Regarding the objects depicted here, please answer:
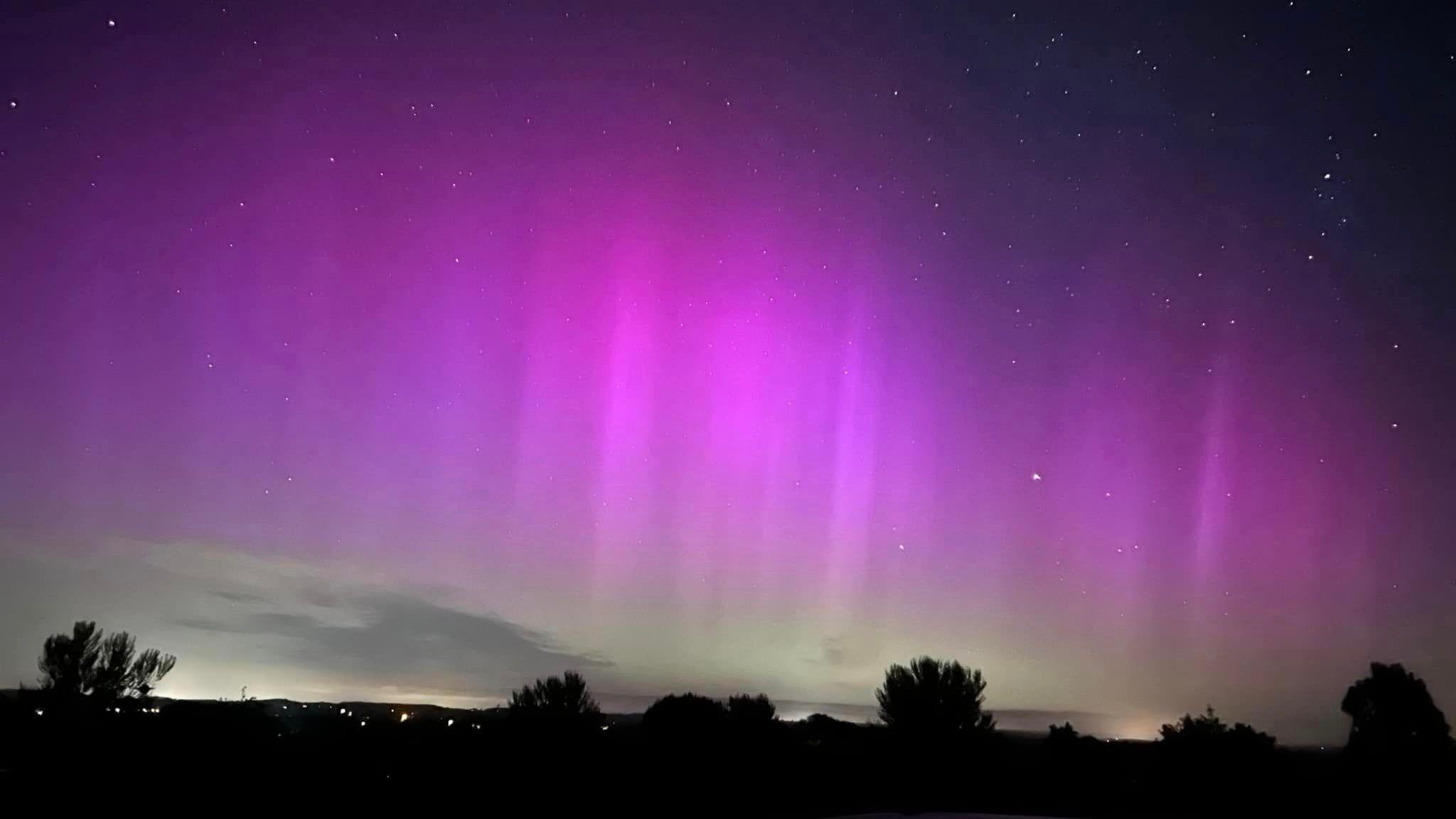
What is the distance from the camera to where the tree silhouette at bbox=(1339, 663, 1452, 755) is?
25812 mm

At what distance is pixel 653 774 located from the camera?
21.7 metres

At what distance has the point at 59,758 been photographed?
19.4 metres

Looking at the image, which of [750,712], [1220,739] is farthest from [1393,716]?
[750,712]

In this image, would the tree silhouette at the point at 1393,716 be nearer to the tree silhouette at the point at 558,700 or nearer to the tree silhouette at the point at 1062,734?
the tree silhouette at the point at 1062,734

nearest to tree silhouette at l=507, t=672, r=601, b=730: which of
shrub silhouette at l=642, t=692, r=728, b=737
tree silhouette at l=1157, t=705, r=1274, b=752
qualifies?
shrub silhouette at l=642, t=692, r=728, b=737

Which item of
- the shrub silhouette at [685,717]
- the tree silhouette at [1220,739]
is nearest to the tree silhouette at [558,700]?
the shrub silhouette at [685,717]

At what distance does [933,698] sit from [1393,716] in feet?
48.0

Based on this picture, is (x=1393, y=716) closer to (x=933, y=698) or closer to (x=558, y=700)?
(x=933, y=698)

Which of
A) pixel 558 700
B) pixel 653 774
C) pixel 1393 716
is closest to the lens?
pixel 653 774

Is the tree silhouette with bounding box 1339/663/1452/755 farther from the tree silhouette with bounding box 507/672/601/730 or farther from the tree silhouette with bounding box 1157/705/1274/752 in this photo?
the tree silhouette with bounding box 507/672/601/730

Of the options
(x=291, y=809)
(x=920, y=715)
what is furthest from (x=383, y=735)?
(x=920, y=715)

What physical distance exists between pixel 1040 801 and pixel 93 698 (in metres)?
39.9

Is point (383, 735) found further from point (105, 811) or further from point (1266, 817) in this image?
point (1266, 817)

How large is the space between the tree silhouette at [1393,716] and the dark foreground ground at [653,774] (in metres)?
1.16
